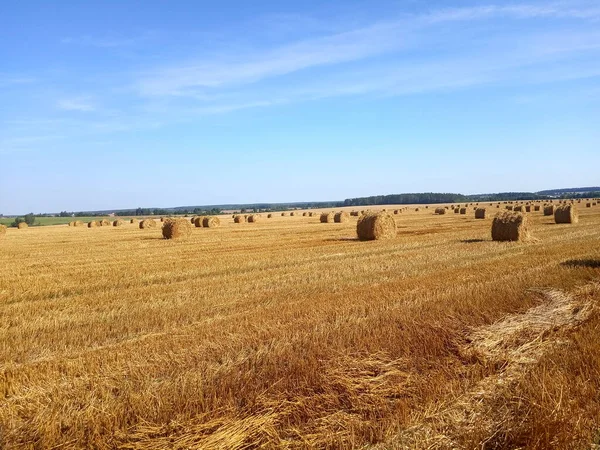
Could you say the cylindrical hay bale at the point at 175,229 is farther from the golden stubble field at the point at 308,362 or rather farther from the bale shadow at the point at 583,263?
the bale shadow at the point at 583,263

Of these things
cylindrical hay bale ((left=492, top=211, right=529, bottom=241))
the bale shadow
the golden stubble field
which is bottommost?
the golden stubble field

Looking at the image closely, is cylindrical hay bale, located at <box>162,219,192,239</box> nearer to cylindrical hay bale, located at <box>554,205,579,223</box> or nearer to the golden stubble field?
the golden stubble field

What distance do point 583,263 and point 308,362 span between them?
10.3 meters

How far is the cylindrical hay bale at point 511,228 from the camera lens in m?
21.2

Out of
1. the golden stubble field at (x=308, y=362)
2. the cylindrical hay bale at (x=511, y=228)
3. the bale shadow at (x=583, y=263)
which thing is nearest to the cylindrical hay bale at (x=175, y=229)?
the golden stubble field at (x=308, y=362)

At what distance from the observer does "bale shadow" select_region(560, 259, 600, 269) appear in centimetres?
1272

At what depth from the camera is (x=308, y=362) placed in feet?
19.1

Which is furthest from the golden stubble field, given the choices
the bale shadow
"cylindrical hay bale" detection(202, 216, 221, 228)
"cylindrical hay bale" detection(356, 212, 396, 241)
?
"cylindrical hay bale" detection(202, 216, 221, 228)

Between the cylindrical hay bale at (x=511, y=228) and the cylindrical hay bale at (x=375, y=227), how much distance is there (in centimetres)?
514

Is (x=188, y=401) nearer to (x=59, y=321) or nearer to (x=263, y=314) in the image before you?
(x=263, y=314)

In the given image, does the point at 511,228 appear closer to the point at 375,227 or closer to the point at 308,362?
the point at 375,227

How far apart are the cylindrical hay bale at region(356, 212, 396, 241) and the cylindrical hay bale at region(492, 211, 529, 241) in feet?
16.9

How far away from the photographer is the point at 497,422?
14.7 ft

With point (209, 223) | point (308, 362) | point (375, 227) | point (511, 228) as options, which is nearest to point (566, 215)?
point (511, 228)
